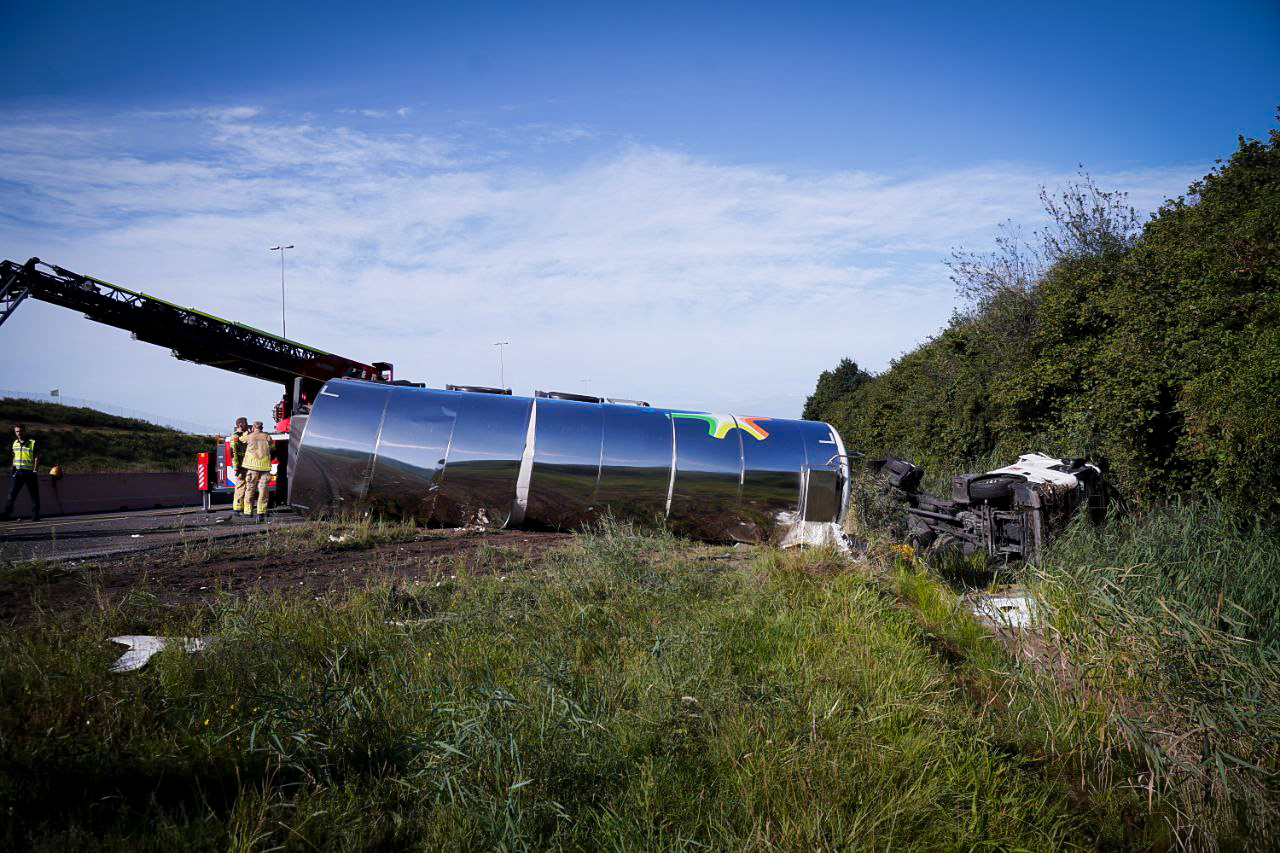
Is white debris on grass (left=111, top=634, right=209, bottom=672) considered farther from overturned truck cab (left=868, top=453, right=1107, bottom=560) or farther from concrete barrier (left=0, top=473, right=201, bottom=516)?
concrete barrier (left=0, top=473, right=201, bottom=516)

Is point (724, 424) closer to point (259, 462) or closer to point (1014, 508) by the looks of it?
point (1014, 508)

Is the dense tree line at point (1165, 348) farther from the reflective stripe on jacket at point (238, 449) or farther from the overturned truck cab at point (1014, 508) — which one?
the reflective stripe on jacket at point (238, 449)

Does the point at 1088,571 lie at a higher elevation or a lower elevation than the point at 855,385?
lower

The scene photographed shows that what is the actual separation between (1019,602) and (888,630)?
7.37ft

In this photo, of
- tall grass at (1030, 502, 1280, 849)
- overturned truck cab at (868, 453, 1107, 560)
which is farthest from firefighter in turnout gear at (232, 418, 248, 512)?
tall grass at (1030, 502, 1280, 849)

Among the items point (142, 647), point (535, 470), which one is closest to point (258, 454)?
point (535, 470)

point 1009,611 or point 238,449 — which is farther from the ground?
point 238,449

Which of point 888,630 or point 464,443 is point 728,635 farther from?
point 464,443

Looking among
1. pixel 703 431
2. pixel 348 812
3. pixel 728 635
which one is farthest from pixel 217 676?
pixel 703 431

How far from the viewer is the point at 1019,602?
6.94 m

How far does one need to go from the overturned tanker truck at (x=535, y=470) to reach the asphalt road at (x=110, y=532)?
1472 mm

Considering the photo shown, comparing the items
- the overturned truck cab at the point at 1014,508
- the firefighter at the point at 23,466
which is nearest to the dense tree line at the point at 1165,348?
the overturned truck cab at the point at 1014,508

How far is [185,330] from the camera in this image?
15758 millimetres

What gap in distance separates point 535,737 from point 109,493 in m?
20.2
